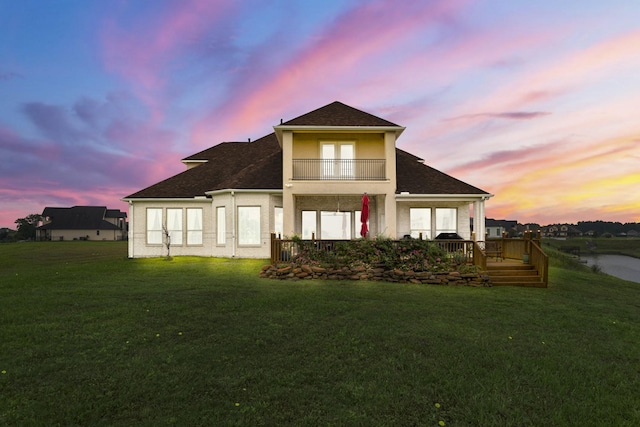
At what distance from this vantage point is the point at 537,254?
1338 cm

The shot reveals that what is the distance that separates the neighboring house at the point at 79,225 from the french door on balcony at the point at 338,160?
71207mm

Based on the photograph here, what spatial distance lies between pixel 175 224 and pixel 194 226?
3.74 ft

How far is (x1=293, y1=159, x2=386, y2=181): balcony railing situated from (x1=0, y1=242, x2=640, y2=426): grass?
9633 millimetres

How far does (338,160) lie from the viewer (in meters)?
18.6

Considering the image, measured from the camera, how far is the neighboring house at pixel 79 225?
7106cm

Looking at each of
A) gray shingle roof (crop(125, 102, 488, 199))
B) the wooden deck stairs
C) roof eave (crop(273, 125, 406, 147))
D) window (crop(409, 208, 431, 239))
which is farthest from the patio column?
roof eave (crop(273, 125, 406, 147))

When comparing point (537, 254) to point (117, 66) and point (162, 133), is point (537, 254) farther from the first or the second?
point (162, 133)

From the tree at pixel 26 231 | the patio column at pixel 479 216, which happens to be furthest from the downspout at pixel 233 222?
the tree at pixel 26 231

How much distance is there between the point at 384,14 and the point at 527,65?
7.05 meters

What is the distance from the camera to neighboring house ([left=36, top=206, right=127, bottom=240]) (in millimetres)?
71062

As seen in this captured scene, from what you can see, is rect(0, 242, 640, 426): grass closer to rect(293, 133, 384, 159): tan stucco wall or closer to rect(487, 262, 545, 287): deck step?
rect(487, 262, 545, 287): deck step

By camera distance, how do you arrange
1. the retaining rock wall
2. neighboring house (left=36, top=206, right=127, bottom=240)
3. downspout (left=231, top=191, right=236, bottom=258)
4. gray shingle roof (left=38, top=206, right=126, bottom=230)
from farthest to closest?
gray shingle roof (left=38, top=206, right=126, bottom=230) < neighboring house (left=36, top=206, right=127, bottom=240) < downspout (left=231, top=191, right=236, bottom=258) < the retaining rock wall

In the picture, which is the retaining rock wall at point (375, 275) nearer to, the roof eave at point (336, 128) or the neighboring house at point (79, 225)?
the roof eave at point (336, 128)

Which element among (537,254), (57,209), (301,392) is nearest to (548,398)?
(301,392)
